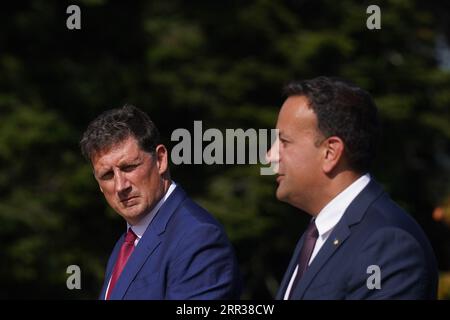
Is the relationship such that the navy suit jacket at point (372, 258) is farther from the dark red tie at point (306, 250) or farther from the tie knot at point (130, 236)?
the tie knot at point (130, 236)

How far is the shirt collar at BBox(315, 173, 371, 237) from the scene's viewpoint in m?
3.21

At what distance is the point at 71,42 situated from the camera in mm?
13195

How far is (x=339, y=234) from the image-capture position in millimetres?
3105

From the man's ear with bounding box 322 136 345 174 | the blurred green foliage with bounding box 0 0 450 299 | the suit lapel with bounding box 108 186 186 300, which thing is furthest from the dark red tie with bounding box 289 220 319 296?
the blurred green foliage with bounding box 0 0 450 299

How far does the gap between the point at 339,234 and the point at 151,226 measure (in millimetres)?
872

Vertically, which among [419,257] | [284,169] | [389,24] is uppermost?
[389,24]

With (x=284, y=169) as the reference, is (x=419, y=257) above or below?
below

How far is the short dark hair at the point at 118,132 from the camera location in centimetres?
366

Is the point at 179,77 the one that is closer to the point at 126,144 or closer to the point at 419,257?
the point at 126,144

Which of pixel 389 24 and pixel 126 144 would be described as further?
pixel 389 24

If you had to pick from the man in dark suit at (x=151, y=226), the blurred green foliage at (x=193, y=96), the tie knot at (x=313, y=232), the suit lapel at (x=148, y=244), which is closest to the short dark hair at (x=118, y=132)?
the man in dark suit at (x=151, y=226)

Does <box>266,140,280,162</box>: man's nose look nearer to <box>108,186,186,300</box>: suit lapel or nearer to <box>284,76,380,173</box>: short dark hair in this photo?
<box>284,76,380,173</box>: short dark hair
